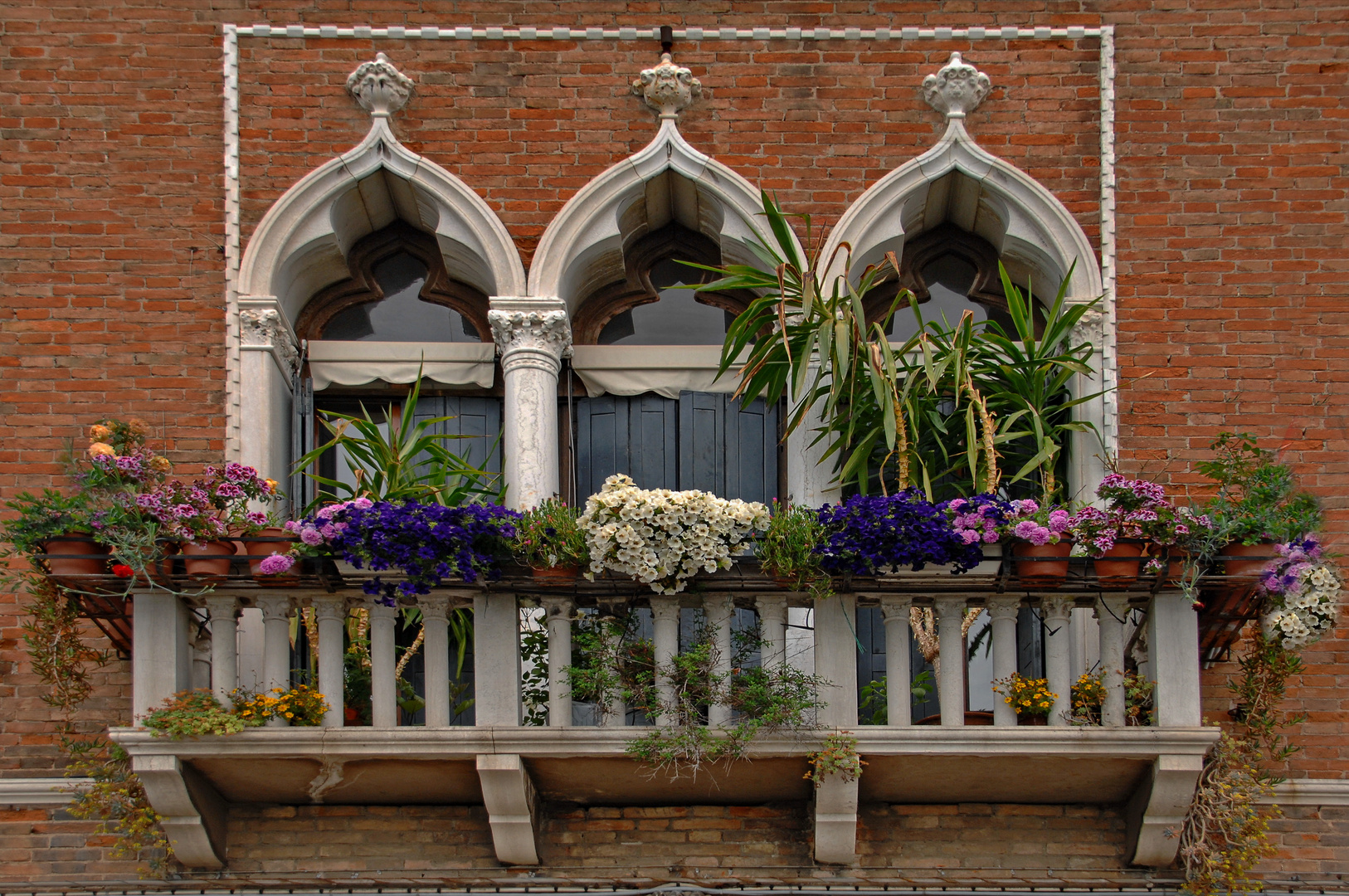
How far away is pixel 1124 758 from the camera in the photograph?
764cm

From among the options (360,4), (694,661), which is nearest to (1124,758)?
(694,661)

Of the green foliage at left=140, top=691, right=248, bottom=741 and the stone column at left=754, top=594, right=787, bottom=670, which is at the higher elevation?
the stone column at left=754, top=594, right=787, bottom=670

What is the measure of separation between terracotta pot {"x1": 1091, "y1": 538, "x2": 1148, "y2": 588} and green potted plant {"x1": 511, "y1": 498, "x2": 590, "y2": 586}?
230cm

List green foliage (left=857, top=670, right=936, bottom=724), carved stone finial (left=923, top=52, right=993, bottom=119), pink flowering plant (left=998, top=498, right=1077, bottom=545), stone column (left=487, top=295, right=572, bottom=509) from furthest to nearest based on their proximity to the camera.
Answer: carved stone finial (left=923, top=52, right=993, bottom=119) < stone column (left=487, top=295, right=572, bottom=509) < green foliage (left=857, top=670, right=936, bottom=724) < pink flowering plant (left=998, top=498, right=1077, bottom=545)

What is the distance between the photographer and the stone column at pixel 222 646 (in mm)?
7672

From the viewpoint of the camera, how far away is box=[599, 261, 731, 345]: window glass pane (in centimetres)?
947

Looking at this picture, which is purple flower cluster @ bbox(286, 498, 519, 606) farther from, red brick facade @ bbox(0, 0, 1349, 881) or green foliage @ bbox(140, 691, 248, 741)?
red brick facade @ bbox(0, 0, 1349, 881)

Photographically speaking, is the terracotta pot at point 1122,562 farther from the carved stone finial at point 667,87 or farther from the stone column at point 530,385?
the carved stone finial at point 667,87

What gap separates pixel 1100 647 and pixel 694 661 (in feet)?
6.34

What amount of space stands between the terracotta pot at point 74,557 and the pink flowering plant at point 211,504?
1.05 feet

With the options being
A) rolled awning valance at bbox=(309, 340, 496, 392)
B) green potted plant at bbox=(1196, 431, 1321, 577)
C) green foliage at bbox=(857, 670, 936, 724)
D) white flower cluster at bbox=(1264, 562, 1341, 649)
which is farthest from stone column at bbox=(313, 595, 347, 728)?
white flower cluster at bbox=(1264, 562, 1341, 649)

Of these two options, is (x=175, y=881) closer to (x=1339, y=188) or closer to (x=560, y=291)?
(x=560, y=291)

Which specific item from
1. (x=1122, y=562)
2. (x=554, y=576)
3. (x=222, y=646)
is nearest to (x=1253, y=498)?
(x=1122, y=562)

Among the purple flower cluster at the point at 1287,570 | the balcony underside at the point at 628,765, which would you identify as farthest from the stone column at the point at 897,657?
the purple flower cluster at the point at 1287,570
